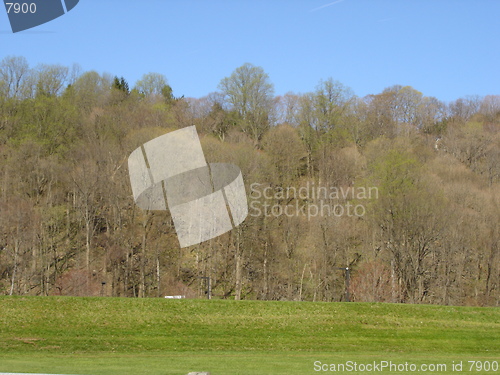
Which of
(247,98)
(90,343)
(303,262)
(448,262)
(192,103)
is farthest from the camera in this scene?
(192,103)

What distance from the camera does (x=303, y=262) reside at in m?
44.1

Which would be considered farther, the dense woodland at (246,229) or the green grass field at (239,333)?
the dense woodland at (246,229)

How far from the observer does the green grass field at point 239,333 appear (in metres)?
18.1

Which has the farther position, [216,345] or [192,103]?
[192,103]

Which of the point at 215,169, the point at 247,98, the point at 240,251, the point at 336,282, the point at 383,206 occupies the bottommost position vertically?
the point at 336,282

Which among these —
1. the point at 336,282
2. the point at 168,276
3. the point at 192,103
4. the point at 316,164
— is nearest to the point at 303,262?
the point at 336,282

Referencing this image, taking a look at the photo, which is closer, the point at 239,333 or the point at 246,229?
the point at 239,333

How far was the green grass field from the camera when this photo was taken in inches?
711

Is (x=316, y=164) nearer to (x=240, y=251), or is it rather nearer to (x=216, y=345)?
(x=240, y=251)

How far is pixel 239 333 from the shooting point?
22.1m

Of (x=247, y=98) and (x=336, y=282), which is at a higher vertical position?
(x=247, y=98)

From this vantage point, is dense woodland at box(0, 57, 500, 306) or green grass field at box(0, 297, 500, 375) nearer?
green grass field at box(0, 297, 500, 375)

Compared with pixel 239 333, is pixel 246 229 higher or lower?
higher

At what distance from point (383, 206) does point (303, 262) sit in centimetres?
712
